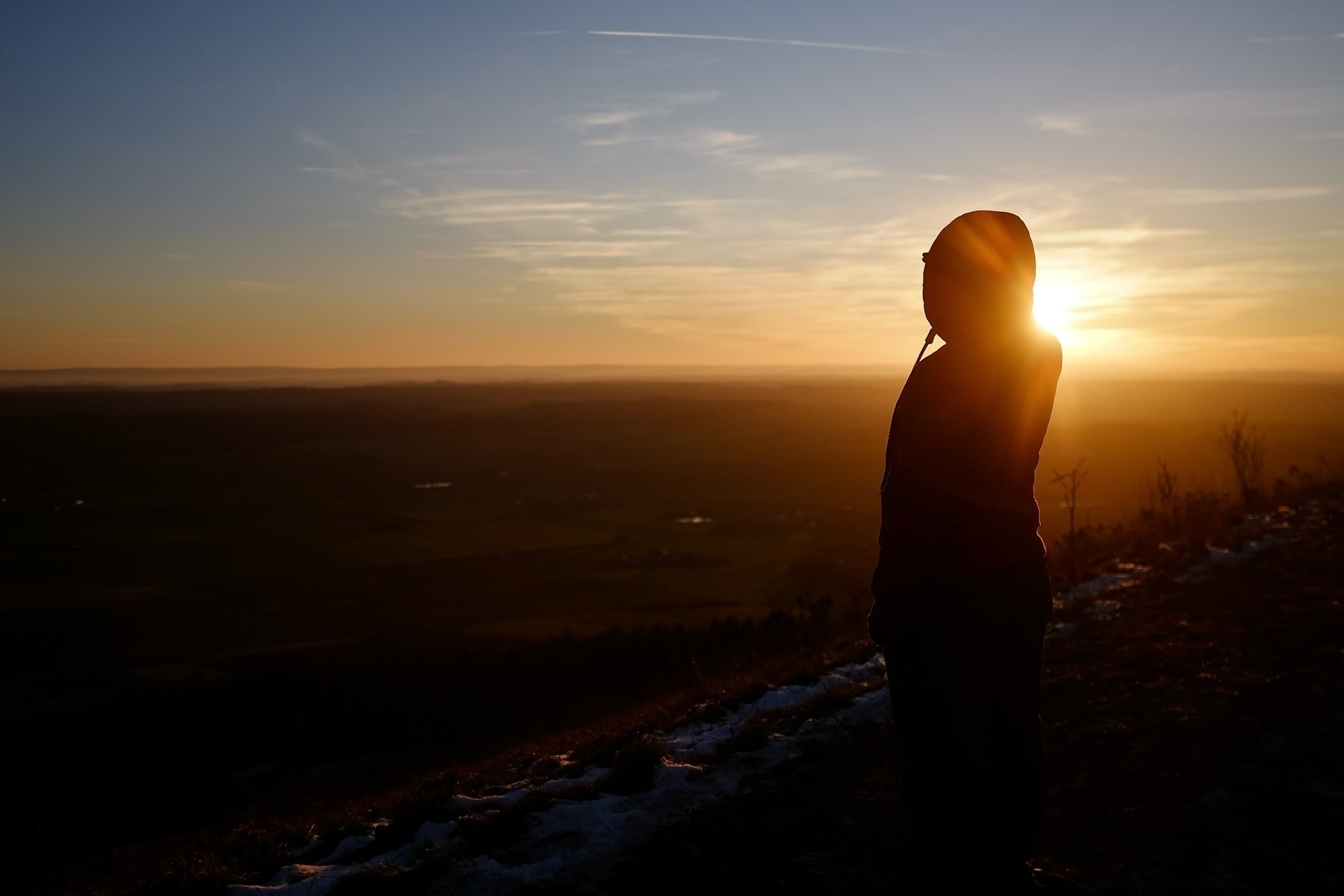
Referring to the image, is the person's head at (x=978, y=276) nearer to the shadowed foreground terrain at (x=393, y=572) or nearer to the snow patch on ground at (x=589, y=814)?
the snow patch on ground at (x=589, y=814)

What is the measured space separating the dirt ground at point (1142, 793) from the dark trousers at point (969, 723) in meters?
0.71

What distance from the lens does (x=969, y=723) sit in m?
2.48

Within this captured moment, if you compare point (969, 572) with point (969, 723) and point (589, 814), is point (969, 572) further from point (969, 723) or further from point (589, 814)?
point (589, 814)

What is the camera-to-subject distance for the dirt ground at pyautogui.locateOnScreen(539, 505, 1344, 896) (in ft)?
10.4

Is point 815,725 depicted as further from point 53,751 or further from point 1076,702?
point 53,751

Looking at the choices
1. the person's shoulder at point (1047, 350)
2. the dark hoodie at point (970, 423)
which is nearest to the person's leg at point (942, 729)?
the dark hoodie at point (970, 423)

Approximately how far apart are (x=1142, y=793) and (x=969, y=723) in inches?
70.0

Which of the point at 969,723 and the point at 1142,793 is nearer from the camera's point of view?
the point at 969,723

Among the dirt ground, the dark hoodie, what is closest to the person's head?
the dark hoodie

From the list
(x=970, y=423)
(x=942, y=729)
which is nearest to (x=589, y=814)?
(x=942, y=729)

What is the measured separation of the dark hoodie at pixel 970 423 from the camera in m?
2.41

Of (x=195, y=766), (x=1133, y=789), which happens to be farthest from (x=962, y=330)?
(x=195, y=766)

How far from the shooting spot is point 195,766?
21703 mm

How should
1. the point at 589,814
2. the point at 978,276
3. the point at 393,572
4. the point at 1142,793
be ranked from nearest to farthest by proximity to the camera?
the point at 978,276, the point at 1142,793, the point at 589,814, the point at 393,572
